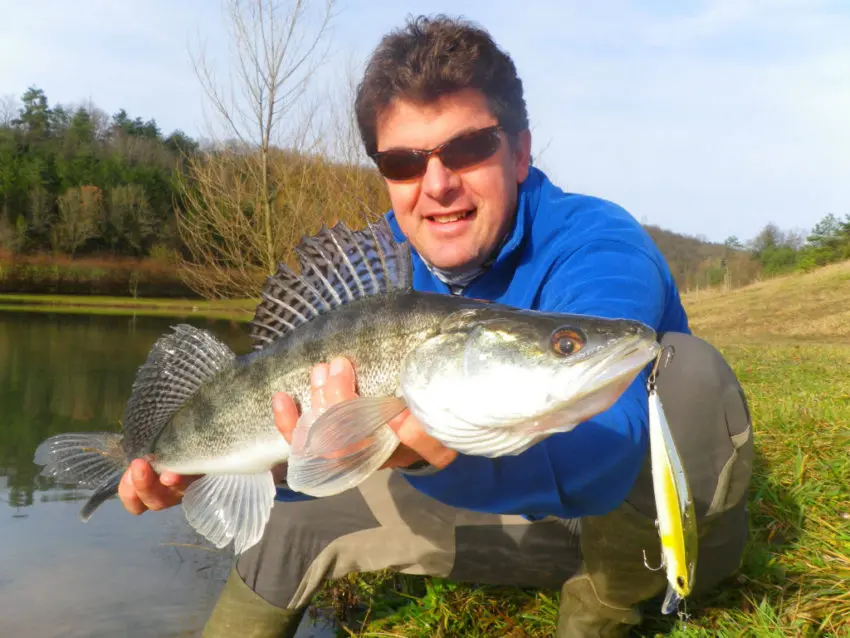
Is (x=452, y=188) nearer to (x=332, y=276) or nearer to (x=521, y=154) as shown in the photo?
(x=521, y=154)

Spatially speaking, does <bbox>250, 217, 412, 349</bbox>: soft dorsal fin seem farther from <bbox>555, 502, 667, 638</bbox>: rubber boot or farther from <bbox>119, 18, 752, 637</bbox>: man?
<bbox>555, 502, 667, 638</bbox>: rubber boot

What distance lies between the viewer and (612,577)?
259cm

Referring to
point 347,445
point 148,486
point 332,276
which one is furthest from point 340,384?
point 148,486

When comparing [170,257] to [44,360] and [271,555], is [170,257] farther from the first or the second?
[271,555]

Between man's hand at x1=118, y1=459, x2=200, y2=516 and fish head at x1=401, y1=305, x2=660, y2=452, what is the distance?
160 centimetres

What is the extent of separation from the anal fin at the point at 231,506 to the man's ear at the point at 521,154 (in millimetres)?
1593

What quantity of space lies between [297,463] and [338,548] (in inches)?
47.5

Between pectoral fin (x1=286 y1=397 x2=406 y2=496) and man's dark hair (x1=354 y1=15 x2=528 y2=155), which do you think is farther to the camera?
man's dark hair (x1=354 y1=15 x2=528 y2=155)

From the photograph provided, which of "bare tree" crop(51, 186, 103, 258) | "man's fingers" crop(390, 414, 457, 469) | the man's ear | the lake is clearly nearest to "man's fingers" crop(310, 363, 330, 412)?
"man's fingers" crop(390, 414, 457, 469)

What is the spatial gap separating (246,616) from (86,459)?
3.17 ft

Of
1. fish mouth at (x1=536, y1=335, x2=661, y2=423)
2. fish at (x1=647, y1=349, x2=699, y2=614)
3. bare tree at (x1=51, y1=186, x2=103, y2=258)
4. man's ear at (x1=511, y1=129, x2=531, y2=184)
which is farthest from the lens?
bare tree at (x1=51, y1=186, x2=103, y2=258)

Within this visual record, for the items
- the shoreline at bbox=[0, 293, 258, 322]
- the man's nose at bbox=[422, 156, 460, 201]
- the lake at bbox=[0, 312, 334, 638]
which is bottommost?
the shoreline at bbox=[0, 293, 258, 322]

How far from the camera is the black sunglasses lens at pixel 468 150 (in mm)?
2762

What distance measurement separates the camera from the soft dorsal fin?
2.31 meters
